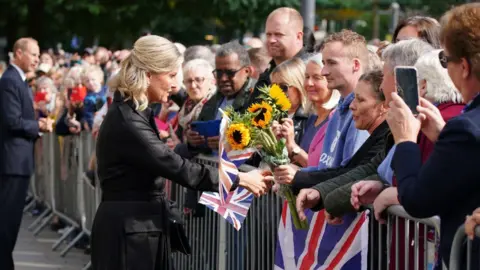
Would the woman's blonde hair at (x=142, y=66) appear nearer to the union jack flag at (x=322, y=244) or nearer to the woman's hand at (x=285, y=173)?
the woman's hand at (x=285, y=173)

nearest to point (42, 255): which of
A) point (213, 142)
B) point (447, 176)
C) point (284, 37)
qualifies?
point (213, 142)

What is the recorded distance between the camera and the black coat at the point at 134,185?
6.46 metres

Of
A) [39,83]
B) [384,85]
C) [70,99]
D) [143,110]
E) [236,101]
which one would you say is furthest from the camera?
[39,83]

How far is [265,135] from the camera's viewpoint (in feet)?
21.1

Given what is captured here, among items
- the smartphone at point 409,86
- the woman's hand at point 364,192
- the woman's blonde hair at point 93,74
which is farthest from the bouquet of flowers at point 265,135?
the woman's blonde hair at point 93,74

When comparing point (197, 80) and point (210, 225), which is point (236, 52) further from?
point (210, 225)

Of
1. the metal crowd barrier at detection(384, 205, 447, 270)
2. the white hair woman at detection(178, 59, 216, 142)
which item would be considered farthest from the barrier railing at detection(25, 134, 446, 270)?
the white hair woman at detection(178, 59, 216, 142)

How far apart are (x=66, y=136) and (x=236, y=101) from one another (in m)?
5.90

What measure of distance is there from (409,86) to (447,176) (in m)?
0.56

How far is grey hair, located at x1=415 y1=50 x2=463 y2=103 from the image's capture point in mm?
5211

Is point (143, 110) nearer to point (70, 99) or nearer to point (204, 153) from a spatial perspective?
point (204, 153)

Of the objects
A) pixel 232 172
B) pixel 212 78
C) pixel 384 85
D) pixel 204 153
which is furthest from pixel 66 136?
pixel 384 85

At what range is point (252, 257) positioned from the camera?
307 inches

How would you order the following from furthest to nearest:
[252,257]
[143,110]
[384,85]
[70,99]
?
[70,99]
[252,257]
[143,110]
[384,85]
